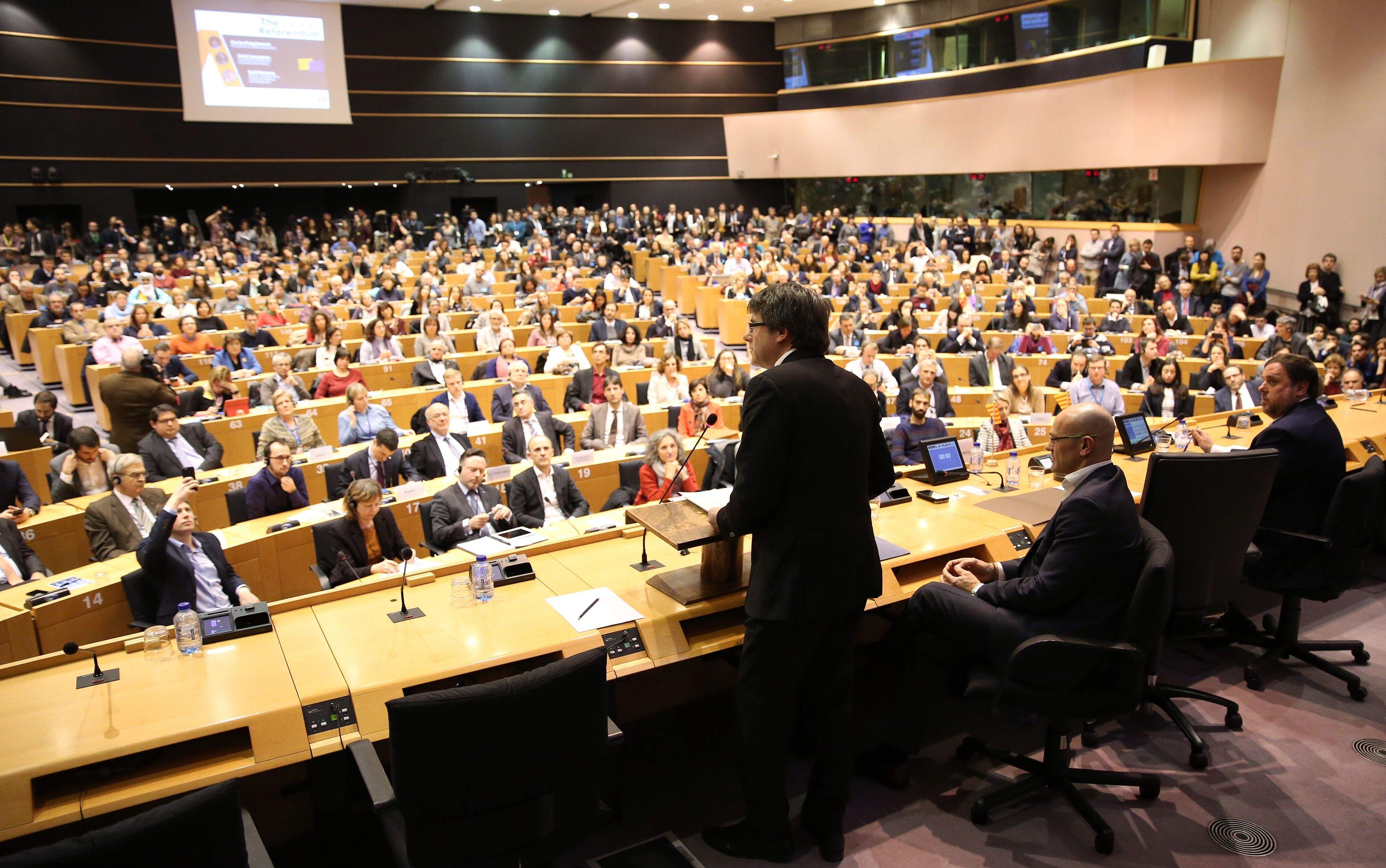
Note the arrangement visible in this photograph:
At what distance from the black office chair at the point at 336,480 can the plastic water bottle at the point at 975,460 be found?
11.6ft

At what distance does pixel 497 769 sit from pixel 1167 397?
6970mm

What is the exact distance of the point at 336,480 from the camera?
218 inches

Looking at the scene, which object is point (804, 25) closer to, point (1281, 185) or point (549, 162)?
point (549, 162)

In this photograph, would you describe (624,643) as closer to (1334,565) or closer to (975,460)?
(975,460)

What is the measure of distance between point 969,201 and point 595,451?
14.2 metres

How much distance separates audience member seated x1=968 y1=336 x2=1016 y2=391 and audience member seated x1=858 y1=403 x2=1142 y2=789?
5436mm

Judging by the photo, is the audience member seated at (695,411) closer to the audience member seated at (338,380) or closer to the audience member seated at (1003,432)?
the audience member seated at (1003,432)

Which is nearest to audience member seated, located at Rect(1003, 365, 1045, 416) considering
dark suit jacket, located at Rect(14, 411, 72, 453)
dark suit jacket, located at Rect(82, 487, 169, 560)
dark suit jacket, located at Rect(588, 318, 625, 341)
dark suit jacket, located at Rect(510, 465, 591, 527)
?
dark suit jacket, located at Rect(510, 465, 591, 527)

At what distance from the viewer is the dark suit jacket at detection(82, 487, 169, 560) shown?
444cm

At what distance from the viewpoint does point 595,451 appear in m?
6.44

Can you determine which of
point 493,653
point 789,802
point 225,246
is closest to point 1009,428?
point 789,802

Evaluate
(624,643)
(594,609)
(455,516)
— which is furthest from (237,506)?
(624,643)

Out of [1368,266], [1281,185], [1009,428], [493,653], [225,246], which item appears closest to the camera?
[493,653]

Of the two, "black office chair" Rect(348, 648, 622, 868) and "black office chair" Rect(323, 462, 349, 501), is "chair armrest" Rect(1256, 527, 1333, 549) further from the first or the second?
"black office chair" Rect(323, 462, 349, 501)
